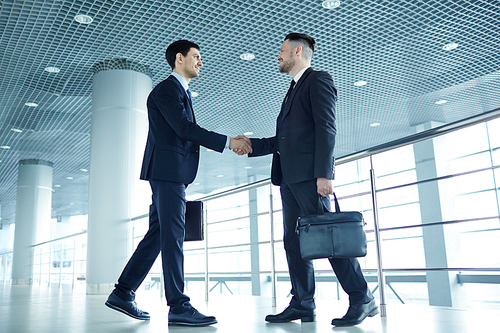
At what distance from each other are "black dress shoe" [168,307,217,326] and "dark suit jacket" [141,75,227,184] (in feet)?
1.65

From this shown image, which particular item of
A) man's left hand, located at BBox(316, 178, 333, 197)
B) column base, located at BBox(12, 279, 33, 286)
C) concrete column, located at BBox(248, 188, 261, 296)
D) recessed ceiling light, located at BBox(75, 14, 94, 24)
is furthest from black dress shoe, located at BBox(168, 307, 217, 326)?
concrete column, located at BBox(248, 188, 261, 296)

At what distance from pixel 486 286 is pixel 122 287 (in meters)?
11.0

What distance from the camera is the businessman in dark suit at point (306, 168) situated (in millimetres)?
1533

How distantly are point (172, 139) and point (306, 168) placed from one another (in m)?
0.56

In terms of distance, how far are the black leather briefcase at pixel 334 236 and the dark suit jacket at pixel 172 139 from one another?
0.51 meters

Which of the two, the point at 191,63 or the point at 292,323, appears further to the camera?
the point at 191,63

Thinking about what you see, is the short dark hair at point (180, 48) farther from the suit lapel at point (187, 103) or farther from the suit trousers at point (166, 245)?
the suit trousers at point (166, 245)

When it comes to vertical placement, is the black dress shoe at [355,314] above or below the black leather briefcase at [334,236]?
below

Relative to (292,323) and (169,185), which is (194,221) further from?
(292,323)

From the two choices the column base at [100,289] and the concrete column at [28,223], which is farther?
the concrete column at [28,223]

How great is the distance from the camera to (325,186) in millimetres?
1526

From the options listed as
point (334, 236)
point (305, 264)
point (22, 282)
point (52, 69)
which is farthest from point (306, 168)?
point (22, 282)

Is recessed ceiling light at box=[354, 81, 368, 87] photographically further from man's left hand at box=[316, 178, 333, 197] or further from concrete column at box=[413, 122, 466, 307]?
man's left hand at box=[316, 178, 333, 197]

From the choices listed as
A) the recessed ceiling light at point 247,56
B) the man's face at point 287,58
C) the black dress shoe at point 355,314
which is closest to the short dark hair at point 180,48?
the man's face at point 287,58
